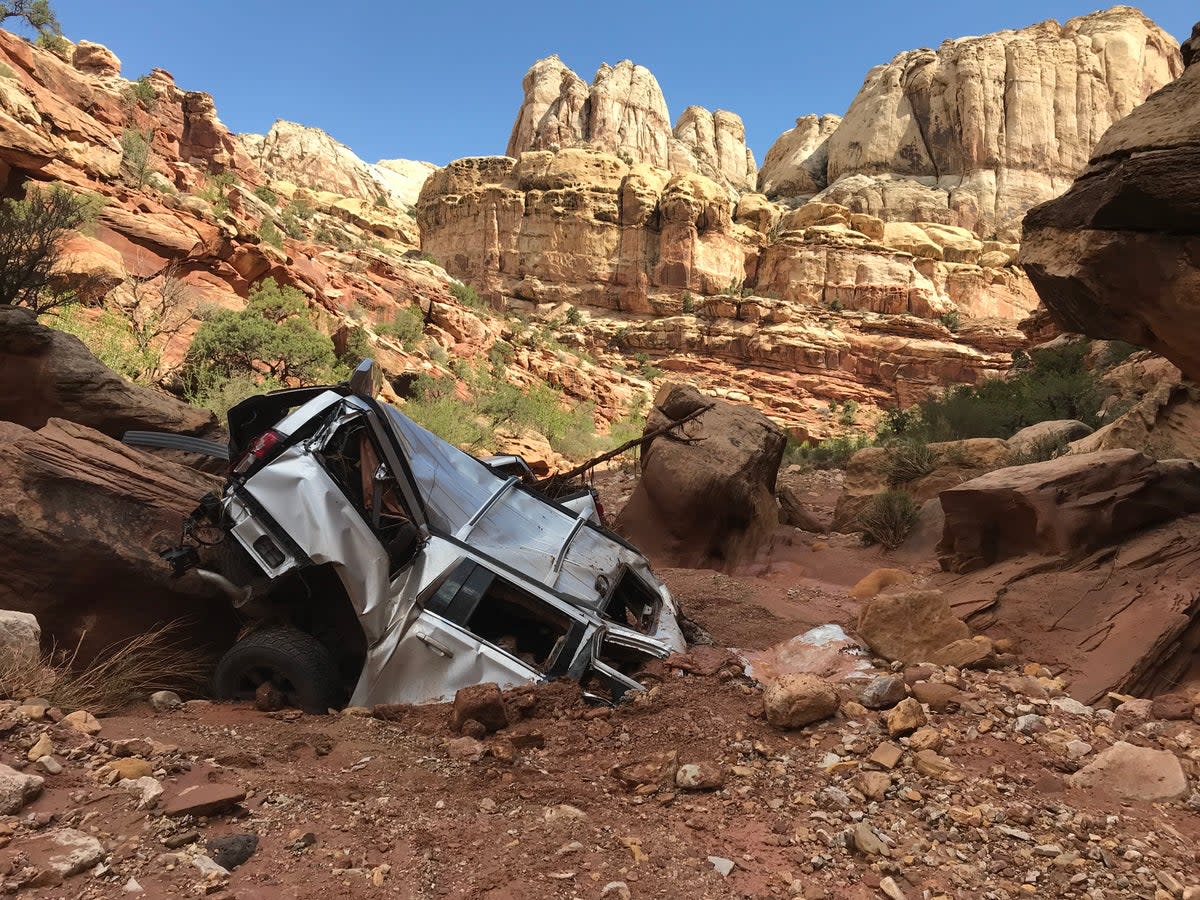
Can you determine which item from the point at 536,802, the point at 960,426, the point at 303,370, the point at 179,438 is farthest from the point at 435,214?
the point at 536,802

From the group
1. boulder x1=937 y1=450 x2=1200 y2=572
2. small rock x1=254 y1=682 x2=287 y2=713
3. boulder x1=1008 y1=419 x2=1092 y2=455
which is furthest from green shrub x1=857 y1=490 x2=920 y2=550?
small rock x1=254 y1=682 x2=287 y2=713

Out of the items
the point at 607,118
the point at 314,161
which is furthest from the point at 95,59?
the point at 607,118

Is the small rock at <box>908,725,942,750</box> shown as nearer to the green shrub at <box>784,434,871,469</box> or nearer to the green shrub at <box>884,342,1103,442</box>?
the green shrub at <box>884,342,1103,442</box>

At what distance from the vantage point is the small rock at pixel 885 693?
3617 mm

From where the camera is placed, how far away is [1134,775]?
9.34 feet

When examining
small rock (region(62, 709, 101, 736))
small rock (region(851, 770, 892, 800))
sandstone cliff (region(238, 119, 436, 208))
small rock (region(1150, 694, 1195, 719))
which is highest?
sandstone cliff (region(238, 119, 436, 208))

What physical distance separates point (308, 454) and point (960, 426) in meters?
16.8

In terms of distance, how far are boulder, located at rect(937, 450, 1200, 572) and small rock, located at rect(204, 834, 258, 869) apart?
219 inches

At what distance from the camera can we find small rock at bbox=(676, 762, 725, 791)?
300 cm

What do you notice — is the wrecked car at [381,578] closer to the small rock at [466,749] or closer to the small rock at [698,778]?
the small rock at [466,749]

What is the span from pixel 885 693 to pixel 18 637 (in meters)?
4.17

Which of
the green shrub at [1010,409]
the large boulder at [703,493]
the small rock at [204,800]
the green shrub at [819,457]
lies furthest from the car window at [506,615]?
the green shrub at [1010,409]

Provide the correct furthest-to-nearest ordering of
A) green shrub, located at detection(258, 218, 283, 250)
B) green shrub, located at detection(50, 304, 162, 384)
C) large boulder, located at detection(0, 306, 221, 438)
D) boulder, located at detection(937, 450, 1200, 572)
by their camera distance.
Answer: green shrub, located at detection(258, 218, 283, 250) → green shrub, located at detection(50, 304, 162, 384) → large boulder, located at detection(0, 306, 221, 438) → boulder, located at detection(937, 450, 1200, 572)

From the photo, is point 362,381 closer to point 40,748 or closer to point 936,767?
point 40,748
